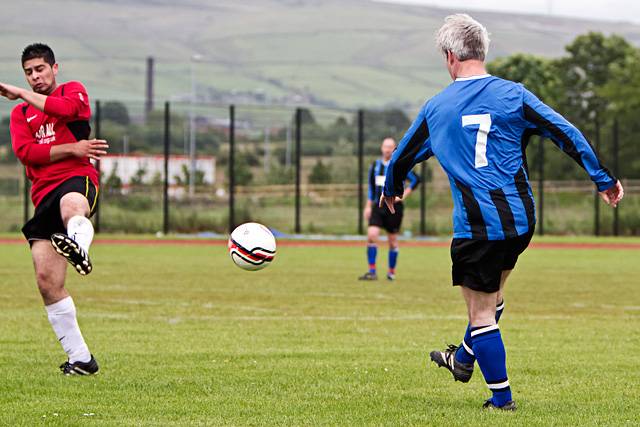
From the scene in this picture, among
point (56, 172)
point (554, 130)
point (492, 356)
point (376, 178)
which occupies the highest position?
point (554, 130)

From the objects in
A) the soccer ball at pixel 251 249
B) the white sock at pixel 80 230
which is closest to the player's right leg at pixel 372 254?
the soccer ball at pixel 251 249

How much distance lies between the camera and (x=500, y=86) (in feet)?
20.9

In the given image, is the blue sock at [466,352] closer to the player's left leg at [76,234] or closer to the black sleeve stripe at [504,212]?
the black sleeve stripe at [504,212]

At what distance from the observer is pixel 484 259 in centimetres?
634

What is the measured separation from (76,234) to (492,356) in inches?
110

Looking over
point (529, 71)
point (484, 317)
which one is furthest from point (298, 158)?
point (529, 71)

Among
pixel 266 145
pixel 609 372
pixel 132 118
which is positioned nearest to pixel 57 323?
pixel 609 372

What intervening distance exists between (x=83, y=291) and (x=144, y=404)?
8520 mm

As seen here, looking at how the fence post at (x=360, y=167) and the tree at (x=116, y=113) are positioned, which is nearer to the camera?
the fence post at (x=360, y=167)

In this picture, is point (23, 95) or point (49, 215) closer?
point (23, 95)

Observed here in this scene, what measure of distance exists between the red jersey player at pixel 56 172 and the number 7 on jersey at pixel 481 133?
266 cm

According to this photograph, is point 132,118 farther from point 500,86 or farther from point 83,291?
point 500,86

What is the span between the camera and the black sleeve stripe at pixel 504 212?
6.32 meters

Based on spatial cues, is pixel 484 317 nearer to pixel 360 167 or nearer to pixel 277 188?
pixel 360 167
